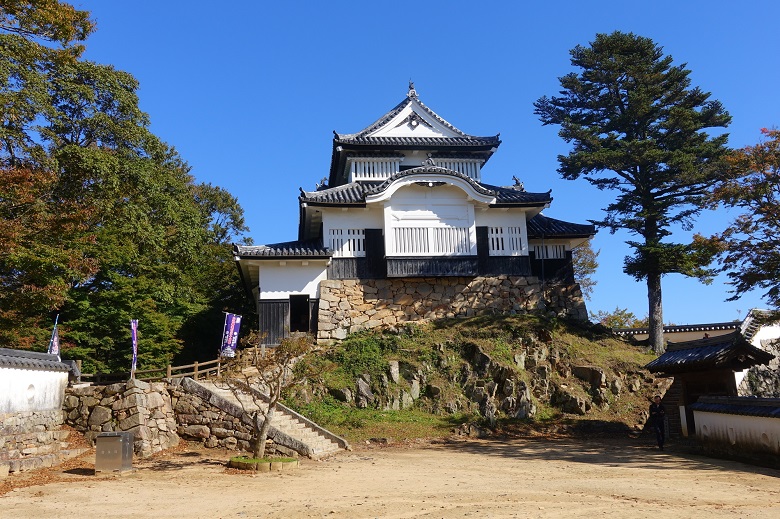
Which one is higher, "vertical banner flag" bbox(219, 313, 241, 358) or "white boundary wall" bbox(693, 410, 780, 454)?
"vertical banner flag" bbox(219, 313, 241, 358)

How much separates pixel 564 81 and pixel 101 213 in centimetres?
2094

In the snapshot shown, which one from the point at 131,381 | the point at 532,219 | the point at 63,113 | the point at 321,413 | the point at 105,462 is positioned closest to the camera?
the point at 105,462

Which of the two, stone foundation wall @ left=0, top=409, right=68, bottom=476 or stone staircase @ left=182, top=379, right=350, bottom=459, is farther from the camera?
stone staircase @ left=182, top=379, right=350, bottom=459

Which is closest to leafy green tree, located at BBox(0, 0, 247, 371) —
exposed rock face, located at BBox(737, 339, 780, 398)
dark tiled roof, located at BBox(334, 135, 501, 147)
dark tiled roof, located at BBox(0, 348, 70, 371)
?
dark tiled roof, located at BBox(0, 348, 70, 371)

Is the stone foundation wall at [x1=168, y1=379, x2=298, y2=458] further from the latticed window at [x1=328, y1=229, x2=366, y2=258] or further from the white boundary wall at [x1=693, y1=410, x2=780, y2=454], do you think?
the white boundary wall at [x1=693, y1=410, x2=780, y2=454]

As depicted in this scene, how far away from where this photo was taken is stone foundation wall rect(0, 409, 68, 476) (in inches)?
496

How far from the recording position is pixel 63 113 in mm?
22078

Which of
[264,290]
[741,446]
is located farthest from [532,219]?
[741,446]

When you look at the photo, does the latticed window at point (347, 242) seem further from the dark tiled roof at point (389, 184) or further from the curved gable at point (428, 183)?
the curved gable at point (428, 183)

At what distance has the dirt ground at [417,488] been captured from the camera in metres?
8.88

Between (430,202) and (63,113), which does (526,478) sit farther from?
(63,113)

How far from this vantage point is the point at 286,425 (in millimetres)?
16312

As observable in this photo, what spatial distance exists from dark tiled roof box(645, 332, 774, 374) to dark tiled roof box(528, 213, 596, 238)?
8299mm

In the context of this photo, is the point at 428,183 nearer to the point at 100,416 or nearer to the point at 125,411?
the point at 125,411
